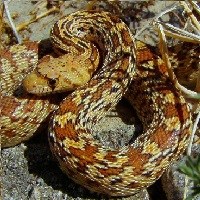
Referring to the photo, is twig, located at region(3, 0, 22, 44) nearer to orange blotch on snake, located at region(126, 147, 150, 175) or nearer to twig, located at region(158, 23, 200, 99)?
twig, located at region(158, 23, 200, 99)

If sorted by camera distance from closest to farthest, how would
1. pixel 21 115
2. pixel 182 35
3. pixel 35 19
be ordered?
pixel 182 35 < pixel 21 115 < pixel 35 19

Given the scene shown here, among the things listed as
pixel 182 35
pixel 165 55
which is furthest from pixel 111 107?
pixel 182 35

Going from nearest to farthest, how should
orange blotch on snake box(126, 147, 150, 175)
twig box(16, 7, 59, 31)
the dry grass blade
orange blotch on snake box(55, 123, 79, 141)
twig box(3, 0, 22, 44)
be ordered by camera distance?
orange blotch on snake box(126, 147, 150, 175)
orange blotch on snake box(55, 123, 79, 141)
the dry grass blade
twig box(3, 0, 22, 44)
twig box(16, 7, 59, 31)

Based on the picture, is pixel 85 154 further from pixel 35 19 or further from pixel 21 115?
pixel 35 19

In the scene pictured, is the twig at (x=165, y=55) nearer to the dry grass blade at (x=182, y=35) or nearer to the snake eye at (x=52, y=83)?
the dry grass blade at (x=182, y=35)

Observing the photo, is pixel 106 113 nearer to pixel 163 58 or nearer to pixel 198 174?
pixel 163 58

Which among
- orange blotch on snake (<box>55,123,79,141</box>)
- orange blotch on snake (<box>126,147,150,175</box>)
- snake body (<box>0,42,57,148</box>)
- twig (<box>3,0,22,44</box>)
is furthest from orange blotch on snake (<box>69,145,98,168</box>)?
twig (<box>3,0,22,44</box>)

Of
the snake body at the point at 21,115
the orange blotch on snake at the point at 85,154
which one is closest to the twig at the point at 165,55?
the orange blotch on snake at the point at 85,154

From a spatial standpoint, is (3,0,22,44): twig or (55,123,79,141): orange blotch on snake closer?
(55,123,79,141): orange blotch on snake
